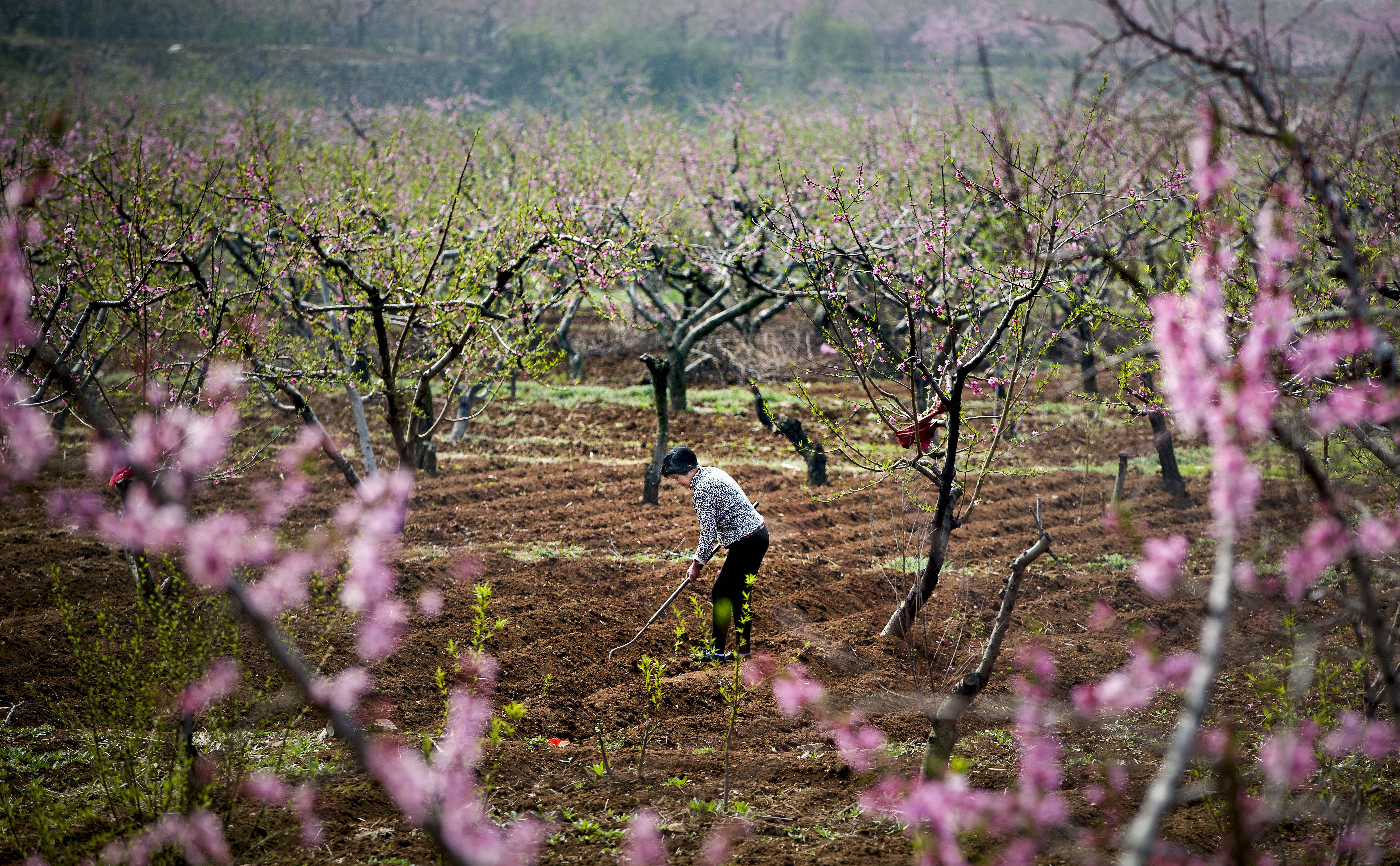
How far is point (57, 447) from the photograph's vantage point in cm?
1134

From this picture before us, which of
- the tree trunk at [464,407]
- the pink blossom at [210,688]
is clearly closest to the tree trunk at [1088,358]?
the pink blossom at [210,688]

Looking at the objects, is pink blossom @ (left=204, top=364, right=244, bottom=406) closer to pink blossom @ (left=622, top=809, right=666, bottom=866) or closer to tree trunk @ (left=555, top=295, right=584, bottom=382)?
pink blossom @ (left=622, top=809, right=666, bottom=866)

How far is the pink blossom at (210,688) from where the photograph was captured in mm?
3660

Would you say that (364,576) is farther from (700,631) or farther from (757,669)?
(700,631)

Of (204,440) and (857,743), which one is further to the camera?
(857,743)

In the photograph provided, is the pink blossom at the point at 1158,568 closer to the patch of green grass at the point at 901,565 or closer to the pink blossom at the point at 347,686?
the pink blossom at the point at 347,686

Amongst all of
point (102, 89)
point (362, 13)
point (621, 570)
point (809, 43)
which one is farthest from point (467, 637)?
point (362, 13)

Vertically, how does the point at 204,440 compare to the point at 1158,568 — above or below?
above

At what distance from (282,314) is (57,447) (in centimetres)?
437

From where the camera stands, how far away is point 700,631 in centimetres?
720

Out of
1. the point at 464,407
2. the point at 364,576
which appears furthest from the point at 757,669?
the point at 464,407

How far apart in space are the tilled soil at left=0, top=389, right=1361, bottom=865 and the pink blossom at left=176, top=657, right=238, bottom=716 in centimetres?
61

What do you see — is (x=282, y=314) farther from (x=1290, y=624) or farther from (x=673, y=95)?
(x=673, y=95)

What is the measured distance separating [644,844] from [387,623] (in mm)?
2664
